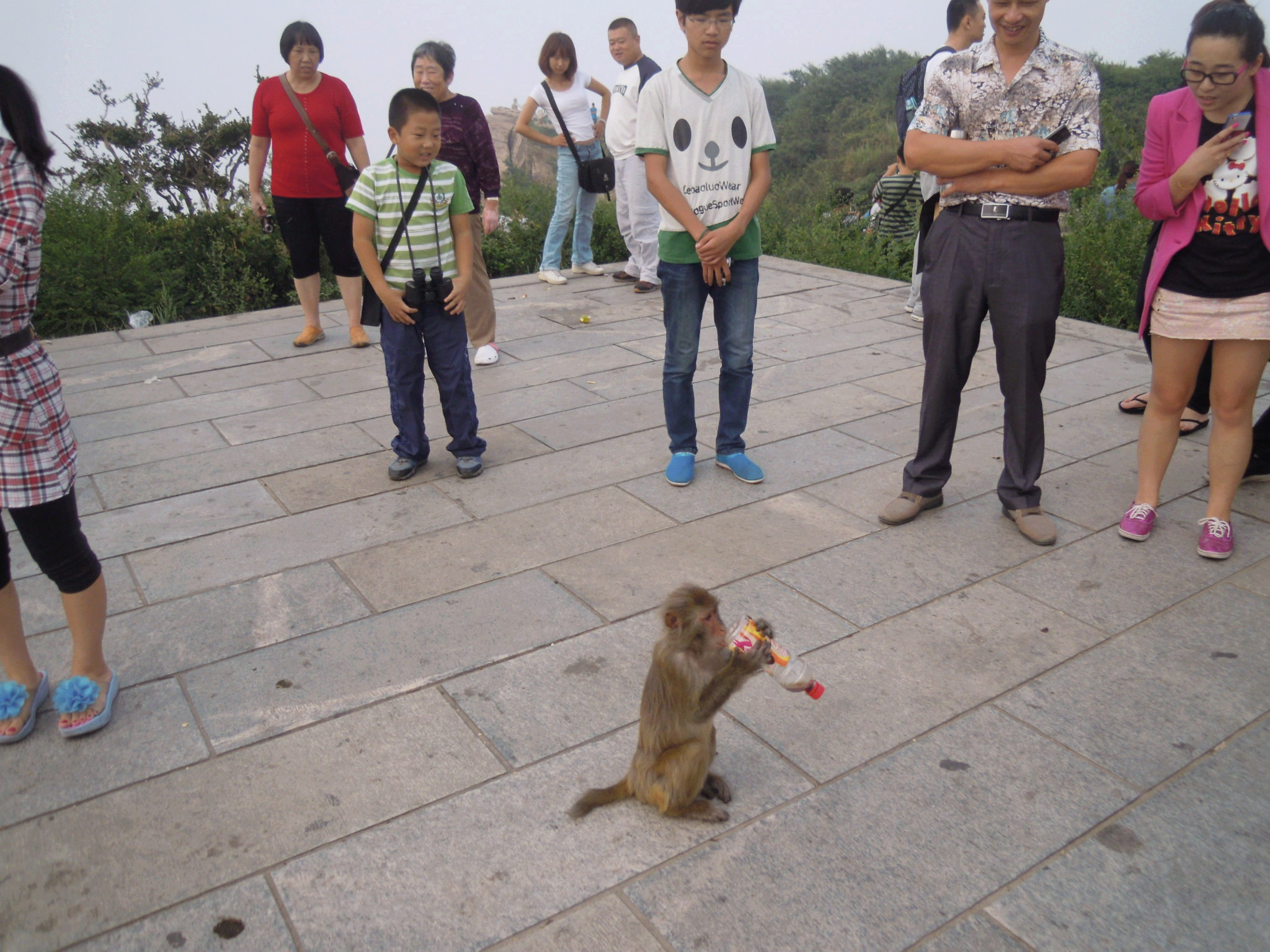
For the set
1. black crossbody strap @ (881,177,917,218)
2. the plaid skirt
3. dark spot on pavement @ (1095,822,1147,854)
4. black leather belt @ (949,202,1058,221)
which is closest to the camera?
dark spot on pavement @ (1095,822,1147,854)

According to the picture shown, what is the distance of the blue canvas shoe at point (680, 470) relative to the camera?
4.38 meters

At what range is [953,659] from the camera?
10.1 ft

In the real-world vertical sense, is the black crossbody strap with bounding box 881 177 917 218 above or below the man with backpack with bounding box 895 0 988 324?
below

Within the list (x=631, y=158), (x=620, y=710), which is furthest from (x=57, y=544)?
(x=631, y=158)

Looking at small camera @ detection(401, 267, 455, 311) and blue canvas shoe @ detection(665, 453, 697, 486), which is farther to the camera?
blue canvas shoe @ detection(665, 453, 697, 486)

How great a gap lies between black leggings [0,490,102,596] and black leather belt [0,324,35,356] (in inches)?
16.0

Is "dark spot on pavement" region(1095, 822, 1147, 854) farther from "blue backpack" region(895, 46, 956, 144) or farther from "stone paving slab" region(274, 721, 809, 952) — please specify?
"blue backpack" region(895, 46, 956, 144)

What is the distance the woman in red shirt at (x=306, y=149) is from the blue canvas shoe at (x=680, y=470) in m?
2.55

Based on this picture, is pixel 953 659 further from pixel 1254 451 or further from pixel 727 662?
pixel 1254 451

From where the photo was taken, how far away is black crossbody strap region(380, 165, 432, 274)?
4.20 metres

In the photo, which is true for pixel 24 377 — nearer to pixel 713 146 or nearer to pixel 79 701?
pixel 79 701

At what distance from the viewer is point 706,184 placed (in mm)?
4062

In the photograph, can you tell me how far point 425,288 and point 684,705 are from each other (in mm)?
2617

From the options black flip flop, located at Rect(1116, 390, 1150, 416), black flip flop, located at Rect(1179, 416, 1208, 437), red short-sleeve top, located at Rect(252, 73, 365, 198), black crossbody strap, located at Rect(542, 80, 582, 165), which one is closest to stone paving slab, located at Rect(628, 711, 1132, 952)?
black flip flop, located at Rect(1179, 416, 1208, 437)
